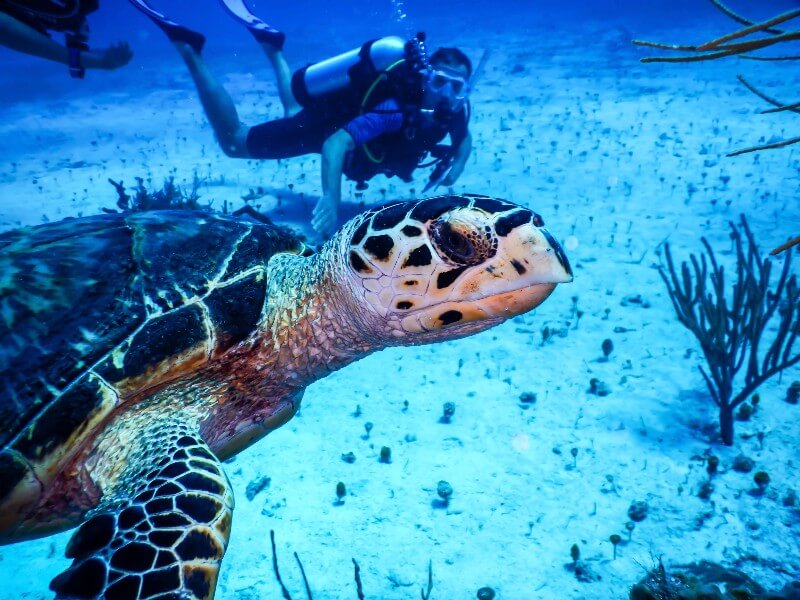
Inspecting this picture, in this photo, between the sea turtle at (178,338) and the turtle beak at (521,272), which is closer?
the sea turtle at (178,338)

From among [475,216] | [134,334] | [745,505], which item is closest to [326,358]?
[134,334]

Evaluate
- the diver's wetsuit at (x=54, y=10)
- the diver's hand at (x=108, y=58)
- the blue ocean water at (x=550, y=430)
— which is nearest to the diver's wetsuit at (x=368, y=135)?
the blue ocean water at (x=550, y=430)

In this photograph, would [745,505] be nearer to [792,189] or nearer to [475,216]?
[475,216]

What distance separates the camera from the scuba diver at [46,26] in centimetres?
599

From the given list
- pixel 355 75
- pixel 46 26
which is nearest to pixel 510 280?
pixel 355 75

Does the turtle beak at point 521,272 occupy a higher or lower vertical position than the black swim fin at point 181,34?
lower

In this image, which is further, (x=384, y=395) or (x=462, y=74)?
(x=462, y=74)

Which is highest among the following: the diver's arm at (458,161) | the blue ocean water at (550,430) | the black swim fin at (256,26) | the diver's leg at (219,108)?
the black swim fin at (256,26)

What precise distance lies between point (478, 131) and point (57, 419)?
9.74 metres

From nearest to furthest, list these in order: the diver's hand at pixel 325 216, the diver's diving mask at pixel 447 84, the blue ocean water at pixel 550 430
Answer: the blue ocean water at pixel 550 430, the diver's hand at pixel 325 216, the diver's diving mask at pixel 447 84

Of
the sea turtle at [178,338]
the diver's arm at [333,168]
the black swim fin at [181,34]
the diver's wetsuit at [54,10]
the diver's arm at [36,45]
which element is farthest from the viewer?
the black swim fin at [181,34]

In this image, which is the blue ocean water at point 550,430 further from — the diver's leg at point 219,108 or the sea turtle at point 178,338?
the sea turtle at point 178,338

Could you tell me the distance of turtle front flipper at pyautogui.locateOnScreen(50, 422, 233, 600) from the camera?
1.27 meters

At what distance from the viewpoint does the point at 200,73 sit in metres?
7.81
